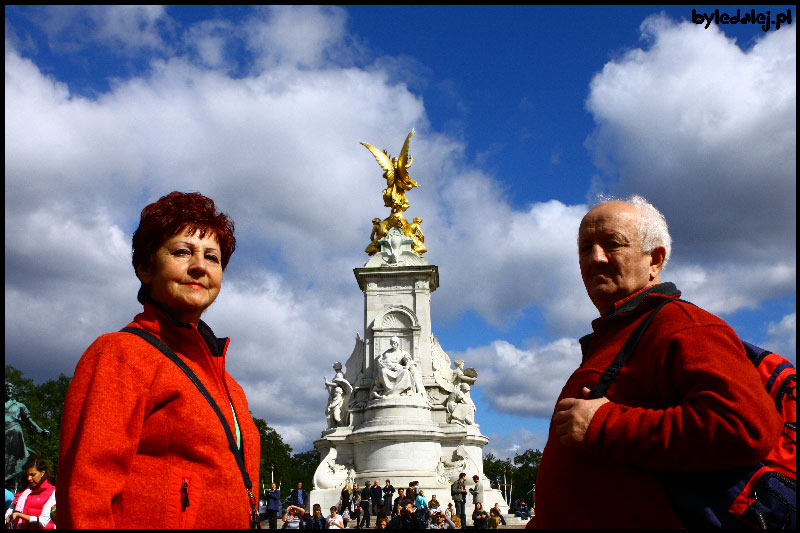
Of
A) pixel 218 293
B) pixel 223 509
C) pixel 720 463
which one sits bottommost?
pixel 223 509

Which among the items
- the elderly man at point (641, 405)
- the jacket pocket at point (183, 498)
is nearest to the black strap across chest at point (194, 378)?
the jacket pocket at point (183, 498)

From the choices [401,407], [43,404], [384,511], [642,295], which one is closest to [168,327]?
[642,295]

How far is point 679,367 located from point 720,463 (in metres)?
0.31

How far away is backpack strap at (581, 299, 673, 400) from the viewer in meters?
2.40

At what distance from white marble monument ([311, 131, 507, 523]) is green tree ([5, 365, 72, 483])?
24.6m

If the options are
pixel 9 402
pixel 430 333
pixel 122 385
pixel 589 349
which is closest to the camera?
pixel 122 385

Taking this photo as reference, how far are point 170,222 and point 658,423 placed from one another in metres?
2.11

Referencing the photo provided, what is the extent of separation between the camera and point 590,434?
228 centimetres

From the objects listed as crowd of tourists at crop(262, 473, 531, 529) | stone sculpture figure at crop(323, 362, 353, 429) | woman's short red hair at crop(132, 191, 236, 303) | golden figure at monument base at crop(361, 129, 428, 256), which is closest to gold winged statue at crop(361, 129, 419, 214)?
golden figure at monument base at crop(361, 129, 428, 256)

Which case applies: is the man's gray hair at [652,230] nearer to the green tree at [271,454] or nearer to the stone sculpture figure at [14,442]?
the stone sculpture figure at [14,442]

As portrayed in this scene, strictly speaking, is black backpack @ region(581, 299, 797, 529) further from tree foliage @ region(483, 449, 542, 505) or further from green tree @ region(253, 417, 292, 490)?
tree foliage @ region(483, 449, 542, 505)

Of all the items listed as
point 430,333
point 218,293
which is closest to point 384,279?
point 430,333

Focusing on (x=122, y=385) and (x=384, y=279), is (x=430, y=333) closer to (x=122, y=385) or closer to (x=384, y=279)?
(x=384, y=279)

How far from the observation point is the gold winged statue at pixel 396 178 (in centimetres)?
2977
